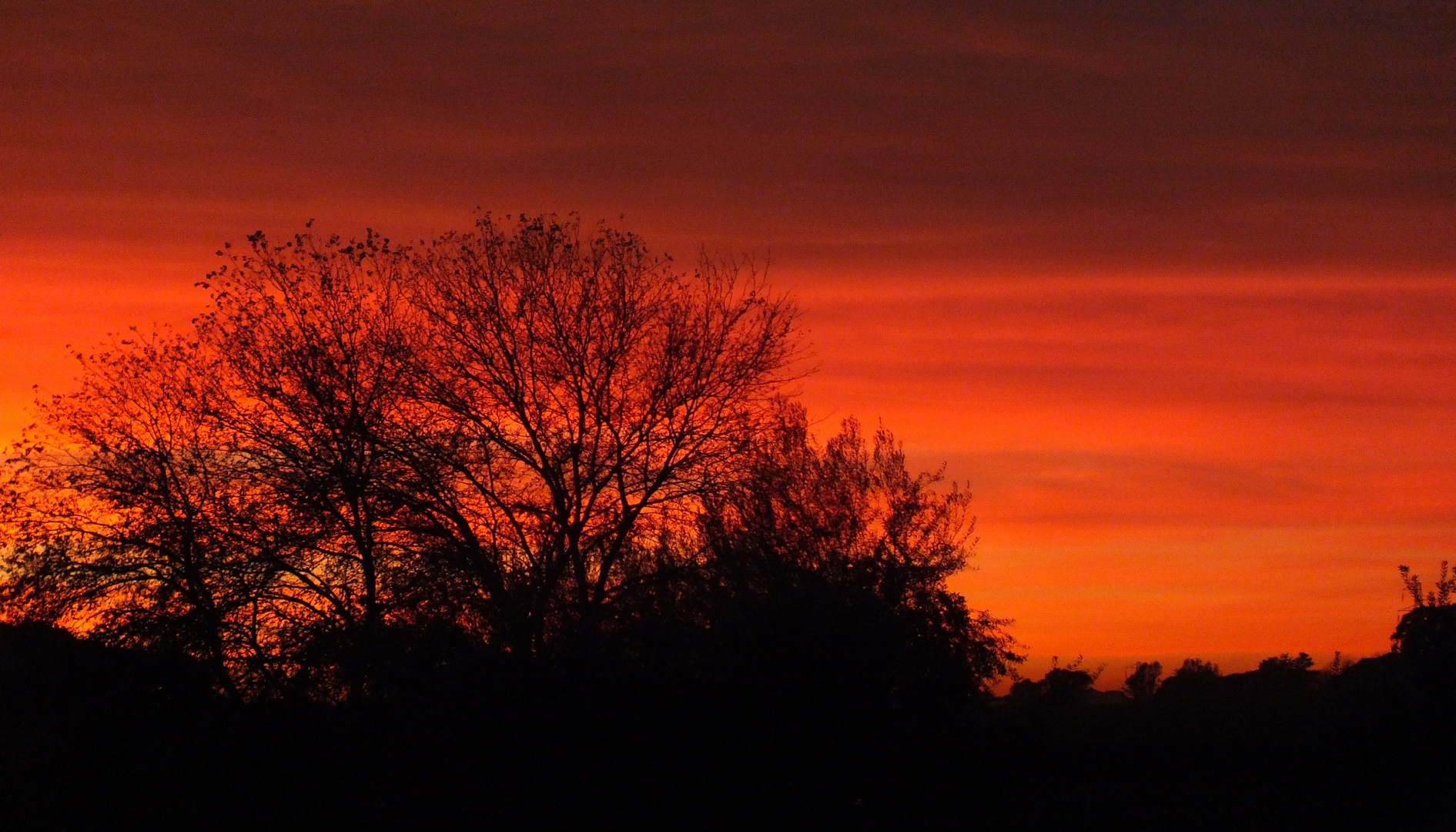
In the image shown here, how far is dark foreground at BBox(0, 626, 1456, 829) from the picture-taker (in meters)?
21.0

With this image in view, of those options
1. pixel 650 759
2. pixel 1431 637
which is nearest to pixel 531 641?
pixel 650 759

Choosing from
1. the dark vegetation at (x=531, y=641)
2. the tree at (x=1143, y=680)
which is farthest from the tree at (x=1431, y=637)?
the tree at (x=1143, y=680)

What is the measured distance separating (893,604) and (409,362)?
1198 centimetres

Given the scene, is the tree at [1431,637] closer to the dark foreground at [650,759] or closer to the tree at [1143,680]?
the dark foreground at [650,759]

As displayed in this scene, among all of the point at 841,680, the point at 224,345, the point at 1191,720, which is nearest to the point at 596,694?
the point at 841,680

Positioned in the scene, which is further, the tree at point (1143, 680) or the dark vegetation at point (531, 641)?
the tree at point (1143, 680)

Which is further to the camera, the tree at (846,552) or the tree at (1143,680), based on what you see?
the tree at (1143,680)

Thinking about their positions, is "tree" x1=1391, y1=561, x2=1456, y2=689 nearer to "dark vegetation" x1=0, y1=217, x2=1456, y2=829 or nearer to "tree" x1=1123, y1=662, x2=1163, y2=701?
"dark vegetation" x1=0, y1=217, x2=1456, y2=829

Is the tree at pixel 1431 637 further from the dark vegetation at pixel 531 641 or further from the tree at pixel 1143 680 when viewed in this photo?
the tree at pixel 1143 680

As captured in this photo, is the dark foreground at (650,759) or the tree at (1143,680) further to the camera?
the tree at (1143,680)

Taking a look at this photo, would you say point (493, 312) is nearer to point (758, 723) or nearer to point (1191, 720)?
point (758, 723)

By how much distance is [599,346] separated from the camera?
30375 millimetres

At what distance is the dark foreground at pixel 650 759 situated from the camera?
21016 millimetres

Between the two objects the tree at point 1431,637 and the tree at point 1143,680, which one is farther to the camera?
the tree at point 1143,680
